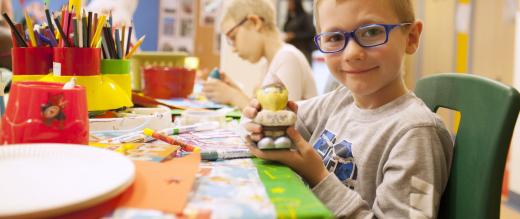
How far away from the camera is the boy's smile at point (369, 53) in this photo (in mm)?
825

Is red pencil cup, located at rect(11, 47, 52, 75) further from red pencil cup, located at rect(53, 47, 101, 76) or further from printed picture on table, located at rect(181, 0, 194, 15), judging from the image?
printed picture on table, located at rect(181, 0, 194, 15)

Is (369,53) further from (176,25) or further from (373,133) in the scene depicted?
(176,25)

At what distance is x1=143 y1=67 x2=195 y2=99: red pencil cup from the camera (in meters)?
1.57

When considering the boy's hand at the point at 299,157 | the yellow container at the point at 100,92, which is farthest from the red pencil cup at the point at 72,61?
the boy's hand at the point at 299,157

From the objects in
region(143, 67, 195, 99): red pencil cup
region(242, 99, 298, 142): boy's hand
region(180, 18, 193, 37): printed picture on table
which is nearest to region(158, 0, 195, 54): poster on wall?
region(180, 18, 193, 37): printed picture on table

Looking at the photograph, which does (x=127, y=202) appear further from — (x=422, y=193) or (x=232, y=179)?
(x=422, y=193)

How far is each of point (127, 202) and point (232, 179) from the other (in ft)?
0.52

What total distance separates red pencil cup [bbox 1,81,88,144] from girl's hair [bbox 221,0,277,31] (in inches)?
45.6

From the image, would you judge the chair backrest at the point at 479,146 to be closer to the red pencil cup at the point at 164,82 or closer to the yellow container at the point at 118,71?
the yellow container at the point at 118,71

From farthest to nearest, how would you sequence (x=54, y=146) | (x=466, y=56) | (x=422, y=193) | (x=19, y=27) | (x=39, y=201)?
1. (x=466, y=56)
2. (x=19, y=27)
3. (x=422, y=193)
4. (x=54, y=146)
5. (x=39, y=201)

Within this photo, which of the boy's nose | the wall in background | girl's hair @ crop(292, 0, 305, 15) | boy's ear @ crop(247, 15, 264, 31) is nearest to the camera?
the boy's nose

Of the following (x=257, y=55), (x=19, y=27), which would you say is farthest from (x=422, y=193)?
(x=257, y=55)

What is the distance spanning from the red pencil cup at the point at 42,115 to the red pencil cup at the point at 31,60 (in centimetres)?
26

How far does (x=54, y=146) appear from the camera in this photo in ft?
1.94
